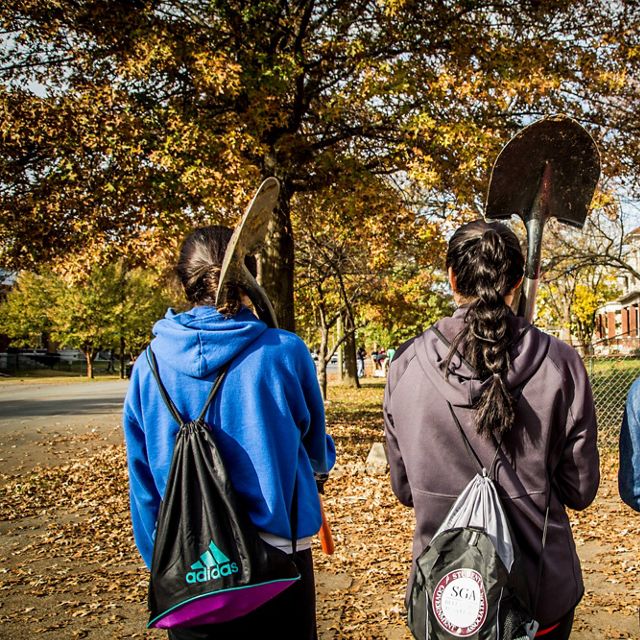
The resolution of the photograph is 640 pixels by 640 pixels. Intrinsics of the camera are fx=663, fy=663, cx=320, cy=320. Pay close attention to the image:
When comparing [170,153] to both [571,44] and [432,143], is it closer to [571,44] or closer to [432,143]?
[432,143]

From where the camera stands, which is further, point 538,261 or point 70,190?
point 70,190

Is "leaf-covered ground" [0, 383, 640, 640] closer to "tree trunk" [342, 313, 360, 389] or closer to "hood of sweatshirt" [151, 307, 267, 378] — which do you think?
"hood of sweatshirt" [151, 307, 267, 378]

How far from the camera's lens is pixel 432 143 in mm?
9047

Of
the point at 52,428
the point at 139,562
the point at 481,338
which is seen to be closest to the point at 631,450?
the point at 481,338

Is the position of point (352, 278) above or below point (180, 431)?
above

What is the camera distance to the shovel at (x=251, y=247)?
6.79ft

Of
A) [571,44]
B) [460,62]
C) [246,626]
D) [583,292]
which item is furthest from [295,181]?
[583,292]

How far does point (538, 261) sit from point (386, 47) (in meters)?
8.41

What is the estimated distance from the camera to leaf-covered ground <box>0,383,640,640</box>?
161 inches

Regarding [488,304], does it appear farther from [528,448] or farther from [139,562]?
[139,562]

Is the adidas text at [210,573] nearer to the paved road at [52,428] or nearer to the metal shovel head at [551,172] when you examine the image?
the metal shovel head at [551,172]

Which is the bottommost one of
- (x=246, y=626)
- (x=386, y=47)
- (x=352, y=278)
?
(x=246, y=626)

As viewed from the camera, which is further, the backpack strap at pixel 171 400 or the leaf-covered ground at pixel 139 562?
the leaf-covered ground at pixel 139 562

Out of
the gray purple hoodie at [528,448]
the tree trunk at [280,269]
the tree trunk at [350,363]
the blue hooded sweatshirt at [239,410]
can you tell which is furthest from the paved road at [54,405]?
the gray purple hoodie at [528,448]
